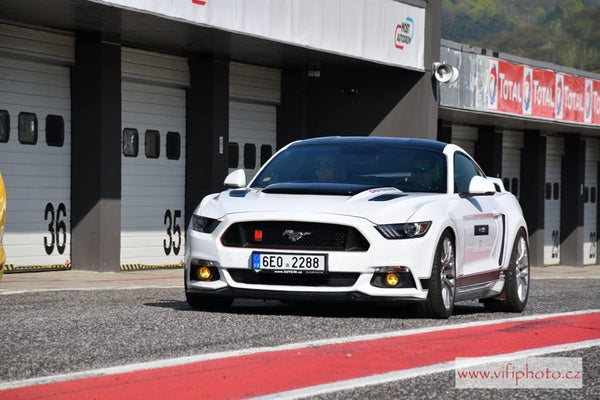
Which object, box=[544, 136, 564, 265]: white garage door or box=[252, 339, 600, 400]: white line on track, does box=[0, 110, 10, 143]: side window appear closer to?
box=[252, 339, 600, 400]: white line on track

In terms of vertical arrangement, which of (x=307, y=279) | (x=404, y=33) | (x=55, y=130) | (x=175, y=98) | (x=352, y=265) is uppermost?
(x=404, y=33)

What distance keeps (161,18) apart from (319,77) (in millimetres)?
9121

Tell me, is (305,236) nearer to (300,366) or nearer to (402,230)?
(402,230)

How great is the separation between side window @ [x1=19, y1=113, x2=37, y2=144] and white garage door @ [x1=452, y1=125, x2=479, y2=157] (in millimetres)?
16305

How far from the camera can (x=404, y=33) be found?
25156mm

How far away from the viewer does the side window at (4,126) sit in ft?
62.2

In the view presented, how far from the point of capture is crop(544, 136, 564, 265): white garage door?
39812 mm

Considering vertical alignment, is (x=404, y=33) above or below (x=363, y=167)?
above

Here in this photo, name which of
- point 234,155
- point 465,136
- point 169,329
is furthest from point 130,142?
point 465,136

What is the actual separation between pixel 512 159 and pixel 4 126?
21144 mm

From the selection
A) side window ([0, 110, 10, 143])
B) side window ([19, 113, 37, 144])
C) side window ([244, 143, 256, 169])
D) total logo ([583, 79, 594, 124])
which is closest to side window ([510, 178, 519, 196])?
total logo ([583, 79, 594, 124])

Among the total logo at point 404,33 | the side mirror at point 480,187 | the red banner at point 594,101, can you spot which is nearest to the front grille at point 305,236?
the side mirror at point 480,187

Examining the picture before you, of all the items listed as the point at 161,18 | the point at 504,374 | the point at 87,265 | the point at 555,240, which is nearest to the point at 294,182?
the point at 504,374

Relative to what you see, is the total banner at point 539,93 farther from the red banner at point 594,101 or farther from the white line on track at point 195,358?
the white line on track at point 195,358
